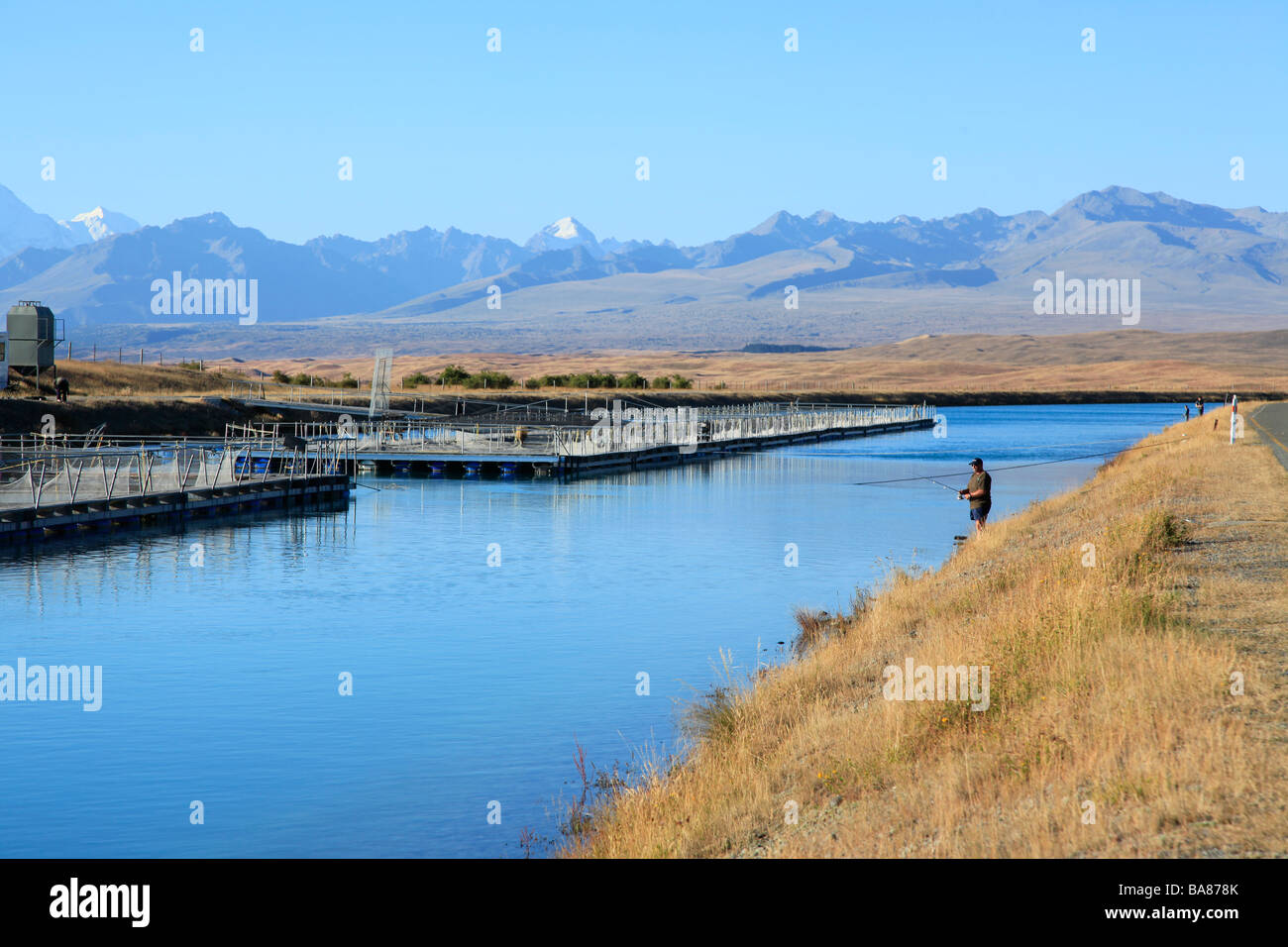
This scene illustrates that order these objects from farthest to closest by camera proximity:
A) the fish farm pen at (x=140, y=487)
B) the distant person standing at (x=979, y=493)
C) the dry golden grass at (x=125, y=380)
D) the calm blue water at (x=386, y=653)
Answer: the dry golden grass at (x=125, y=380) < the fish farm pen at (x=140, y=487) < the distant person standing at (x=979, y=493) < the calm blue water at (x=386, y=653)

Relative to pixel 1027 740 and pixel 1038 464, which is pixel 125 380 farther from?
pixel 1027 740

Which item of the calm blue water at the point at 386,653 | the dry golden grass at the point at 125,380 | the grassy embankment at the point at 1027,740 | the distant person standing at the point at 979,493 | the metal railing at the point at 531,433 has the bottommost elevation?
the calm blue water at the point at 386,653

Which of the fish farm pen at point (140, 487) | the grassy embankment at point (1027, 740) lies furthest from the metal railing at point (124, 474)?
the grassy embankment at point (1027, 740)

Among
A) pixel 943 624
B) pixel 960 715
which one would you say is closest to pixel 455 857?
pixel 960 715

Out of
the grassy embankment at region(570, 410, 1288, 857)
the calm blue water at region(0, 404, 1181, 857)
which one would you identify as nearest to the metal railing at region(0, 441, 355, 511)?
the calm blue water at region(0, 404, 1181, 857)

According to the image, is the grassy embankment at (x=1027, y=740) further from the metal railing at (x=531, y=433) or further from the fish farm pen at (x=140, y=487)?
the metal railing at (x=531, y=433)

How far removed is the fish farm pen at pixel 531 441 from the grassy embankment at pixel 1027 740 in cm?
2649

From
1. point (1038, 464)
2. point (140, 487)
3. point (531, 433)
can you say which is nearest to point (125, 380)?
point (531, 433)

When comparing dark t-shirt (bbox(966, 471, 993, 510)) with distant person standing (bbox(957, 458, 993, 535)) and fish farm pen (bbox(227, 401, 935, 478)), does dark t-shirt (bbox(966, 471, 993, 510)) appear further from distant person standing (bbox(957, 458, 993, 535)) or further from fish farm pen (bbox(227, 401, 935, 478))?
fish farm pen (bbox(227, 401, 935, 478))

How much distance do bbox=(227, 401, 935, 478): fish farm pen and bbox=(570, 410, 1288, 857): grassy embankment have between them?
1043 inches

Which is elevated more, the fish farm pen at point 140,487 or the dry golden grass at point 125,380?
Result: the dry golden grass at point 125,380

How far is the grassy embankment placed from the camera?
8125 mm

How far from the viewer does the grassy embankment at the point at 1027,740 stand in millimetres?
8125

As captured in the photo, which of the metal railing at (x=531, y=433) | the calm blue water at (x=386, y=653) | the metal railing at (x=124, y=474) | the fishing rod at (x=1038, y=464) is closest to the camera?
the calm blue water at (x=386, y=653)
